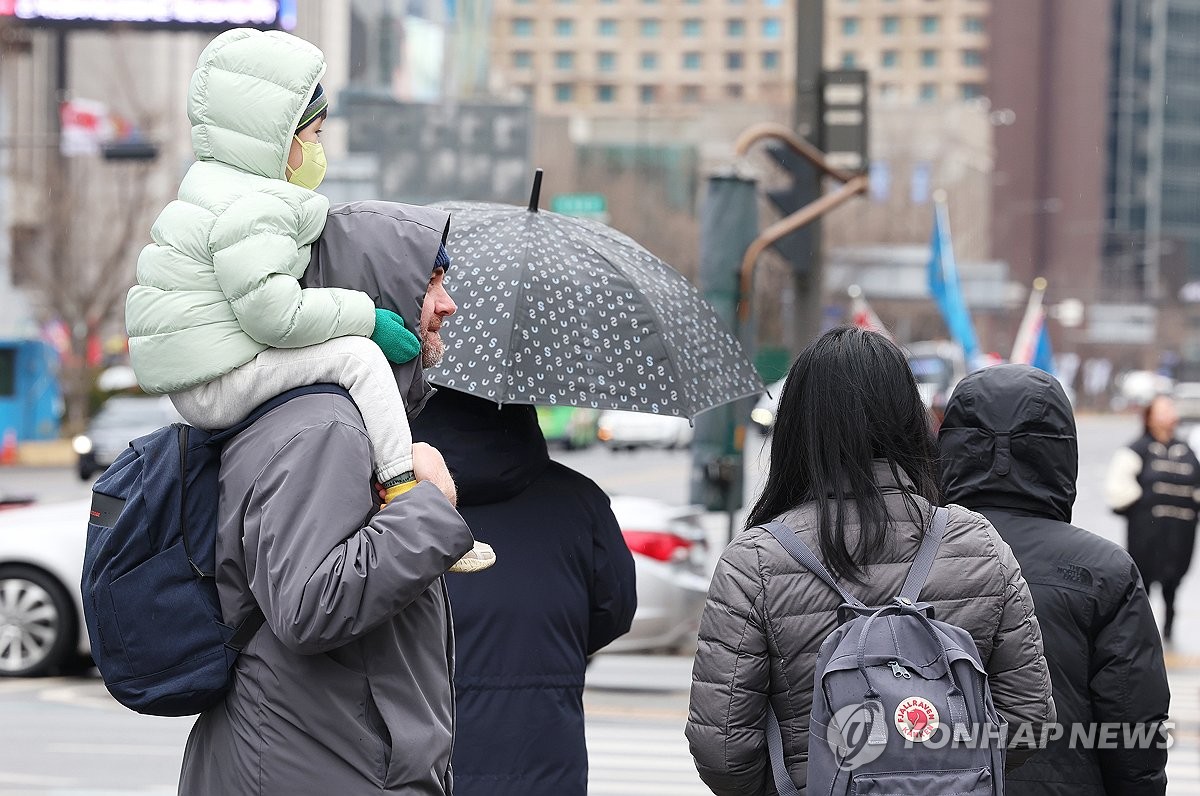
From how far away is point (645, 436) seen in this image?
45531 millimetres

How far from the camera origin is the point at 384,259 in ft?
9.50

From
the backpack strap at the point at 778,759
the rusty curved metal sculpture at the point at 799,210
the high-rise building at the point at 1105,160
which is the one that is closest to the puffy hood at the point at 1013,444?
the backpack strap at the point at 778,759

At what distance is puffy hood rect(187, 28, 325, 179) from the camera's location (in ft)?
9.23

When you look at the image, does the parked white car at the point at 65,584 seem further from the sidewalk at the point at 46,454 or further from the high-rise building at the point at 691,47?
the high-rise building at the point at 691,47

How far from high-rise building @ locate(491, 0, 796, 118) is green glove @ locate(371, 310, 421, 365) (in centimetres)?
13250

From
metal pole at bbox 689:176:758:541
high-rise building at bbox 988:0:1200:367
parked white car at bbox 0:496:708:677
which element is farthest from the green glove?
high-rise building at bbox 988:0:1200:367

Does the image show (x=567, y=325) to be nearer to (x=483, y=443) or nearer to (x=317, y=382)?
(x=483, y=443)

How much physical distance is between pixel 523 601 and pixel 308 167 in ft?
Answer: 4.17

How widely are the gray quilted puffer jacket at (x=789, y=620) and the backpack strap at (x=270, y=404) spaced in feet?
2.63

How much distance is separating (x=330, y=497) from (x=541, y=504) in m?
1.24

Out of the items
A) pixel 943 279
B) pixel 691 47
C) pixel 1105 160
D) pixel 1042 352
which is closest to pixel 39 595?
pixel 943 279

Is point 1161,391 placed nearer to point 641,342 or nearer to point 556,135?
point 641,342

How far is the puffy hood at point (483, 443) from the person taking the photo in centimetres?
378

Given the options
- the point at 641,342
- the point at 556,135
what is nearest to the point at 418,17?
the point at 556,135
